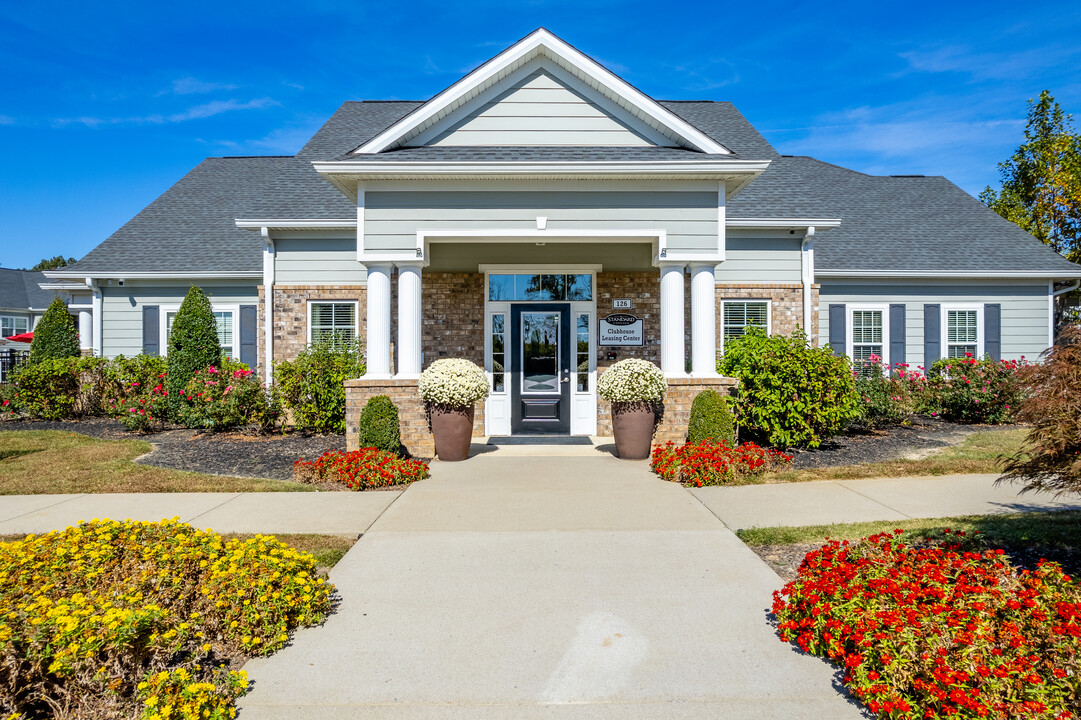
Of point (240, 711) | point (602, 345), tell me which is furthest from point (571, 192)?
point (240, 711)

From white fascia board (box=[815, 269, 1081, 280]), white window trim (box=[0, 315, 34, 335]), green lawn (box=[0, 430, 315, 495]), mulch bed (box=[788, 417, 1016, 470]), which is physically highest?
white window trim (box=[0, 315, 34, 335])

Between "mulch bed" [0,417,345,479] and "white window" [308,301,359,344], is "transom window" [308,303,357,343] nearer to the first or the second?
"white window" [308,301,359,344]

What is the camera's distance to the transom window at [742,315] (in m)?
12.4

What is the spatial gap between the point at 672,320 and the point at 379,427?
Result: 455 cm

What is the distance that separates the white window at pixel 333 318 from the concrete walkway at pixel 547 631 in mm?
7268

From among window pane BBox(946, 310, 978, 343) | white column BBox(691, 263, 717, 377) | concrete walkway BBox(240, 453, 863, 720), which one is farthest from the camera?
window pane BBox(946, 310, 978, 343)

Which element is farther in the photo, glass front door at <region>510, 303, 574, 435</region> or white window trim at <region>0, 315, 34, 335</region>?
white window trim at <region>0, 315, 34, 335</region>

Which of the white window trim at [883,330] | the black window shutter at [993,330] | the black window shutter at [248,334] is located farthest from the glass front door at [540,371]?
the black window shutter at [993,330]

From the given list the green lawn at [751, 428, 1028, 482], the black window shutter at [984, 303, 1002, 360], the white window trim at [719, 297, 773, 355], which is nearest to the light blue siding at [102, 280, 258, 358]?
the white window trim at [719, 297, 773, 355]

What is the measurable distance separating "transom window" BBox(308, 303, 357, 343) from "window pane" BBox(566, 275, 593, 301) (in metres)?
4.34

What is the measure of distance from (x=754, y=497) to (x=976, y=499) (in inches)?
89.3

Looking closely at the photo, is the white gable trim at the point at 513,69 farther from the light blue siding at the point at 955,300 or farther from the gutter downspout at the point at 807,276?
the light blue siding at the point at 955,300

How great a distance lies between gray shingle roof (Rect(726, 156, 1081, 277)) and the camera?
13.3 metres

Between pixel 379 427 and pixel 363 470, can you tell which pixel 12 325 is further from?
pixel 363 470
